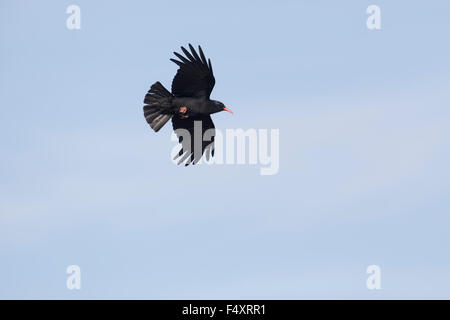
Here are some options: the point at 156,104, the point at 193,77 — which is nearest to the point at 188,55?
the point at 193,77

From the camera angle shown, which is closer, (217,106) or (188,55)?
(188,55)

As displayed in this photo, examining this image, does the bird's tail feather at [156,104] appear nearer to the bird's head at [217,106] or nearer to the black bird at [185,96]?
the black bird at [185,96]

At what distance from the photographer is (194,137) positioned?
34.3m

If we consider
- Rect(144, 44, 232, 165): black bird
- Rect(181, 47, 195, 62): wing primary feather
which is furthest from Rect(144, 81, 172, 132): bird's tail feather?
Rect(181, 47, 195, 62): wing primary feather

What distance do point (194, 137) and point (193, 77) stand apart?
221cm

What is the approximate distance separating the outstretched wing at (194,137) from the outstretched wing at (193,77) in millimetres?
1041

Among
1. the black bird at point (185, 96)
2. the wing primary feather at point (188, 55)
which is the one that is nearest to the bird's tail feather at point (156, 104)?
the black bird at point (185, 96)

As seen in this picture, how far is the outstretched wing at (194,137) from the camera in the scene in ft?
112

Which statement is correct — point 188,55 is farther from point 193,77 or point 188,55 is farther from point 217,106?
point 217,106
